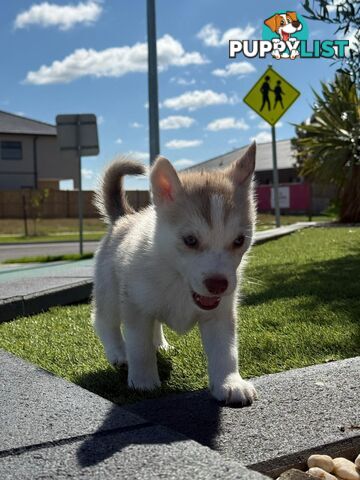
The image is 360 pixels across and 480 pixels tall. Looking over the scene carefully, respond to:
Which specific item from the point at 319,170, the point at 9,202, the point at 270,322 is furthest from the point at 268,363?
the point at 9,202

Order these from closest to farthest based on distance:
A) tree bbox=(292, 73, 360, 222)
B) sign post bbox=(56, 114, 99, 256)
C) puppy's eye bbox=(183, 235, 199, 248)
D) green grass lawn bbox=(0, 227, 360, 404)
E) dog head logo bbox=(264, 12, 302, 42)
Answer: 1. puppy's eye bbox=(183, 235, 199, 248)
2. green grass lawn bbox=(0, 227, 360, 404)
3. dog head logo bbox=(264, 12, 302, 42)
4. sign post bbox=(56, 114, 99, 256)
5. tree bbox=(292, 73, 360, 222)

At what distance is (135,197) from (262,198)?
9.17 meters

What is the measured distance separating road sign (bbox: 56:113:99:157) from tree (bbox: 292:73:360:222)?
32.9 ft

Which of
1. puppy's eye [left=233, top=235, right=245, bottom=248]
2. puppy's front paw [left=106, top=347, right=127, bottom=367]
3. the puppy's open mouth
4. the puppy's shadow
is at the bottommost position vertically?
the puppy's shadow

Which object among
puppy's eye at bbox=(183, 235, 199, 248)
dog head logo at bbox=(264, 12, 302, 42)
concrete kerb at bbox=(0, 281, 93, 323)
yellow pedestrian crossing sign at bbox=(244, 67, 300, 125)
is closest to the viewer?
puppy's eye at bbox=(183, 235, 199, 248)

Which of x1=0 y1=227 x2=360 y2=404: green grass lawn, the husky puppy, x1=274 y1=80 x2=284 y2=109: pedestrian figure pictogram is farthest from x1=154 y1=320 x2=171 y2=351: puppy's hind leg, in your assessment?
x1=274 y1=80 x2=284 y2=109: pedestrian figure pictogram

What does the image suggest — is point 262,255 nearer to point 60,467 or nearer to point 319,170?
point 60,467

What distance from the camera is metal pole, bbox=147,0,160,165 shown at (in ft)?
40.8

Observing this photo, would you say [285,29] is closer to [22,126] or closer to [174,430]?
[174,430]

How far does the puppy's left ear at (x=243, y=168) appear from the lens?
3.42 metres

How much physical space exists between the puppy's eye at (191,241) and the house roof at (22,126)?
1703 inches

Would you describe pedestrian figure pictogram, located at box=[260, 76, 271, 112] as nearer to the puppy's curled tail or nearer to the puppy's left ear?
the puppy's curled tail

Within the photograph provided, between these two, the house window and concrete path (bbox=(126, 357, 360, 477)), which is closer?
concrete path (bbox=(126, 357, 360, 477))

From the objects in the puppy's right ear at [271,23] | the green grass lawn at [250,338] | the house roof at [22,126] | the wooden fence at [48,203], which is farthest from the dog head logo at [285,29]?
the house roof at [22,126]
